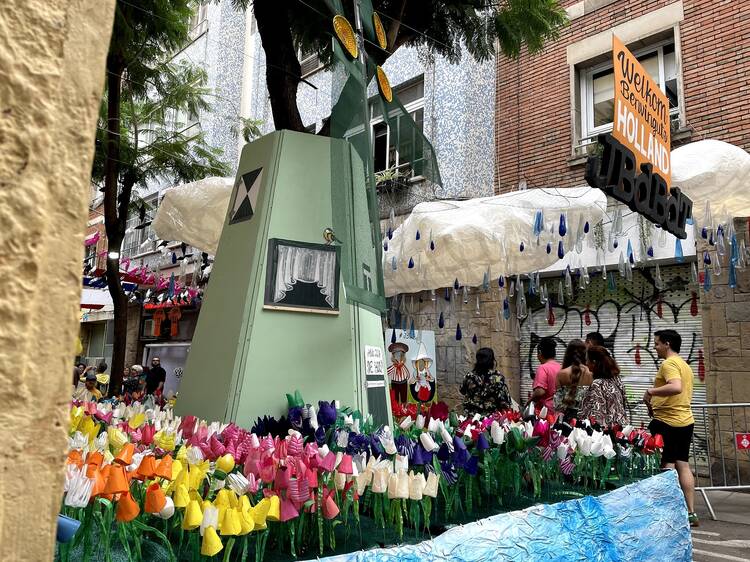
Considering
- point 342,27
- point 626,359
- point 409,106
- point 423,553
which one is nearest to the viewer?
point 423,553

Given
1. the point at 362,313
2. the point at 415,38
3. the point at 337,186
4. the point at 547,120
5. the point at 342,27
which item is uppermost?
the point at 547,120

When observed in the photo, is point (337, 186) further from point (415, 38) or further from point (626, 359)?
point (626, 359)

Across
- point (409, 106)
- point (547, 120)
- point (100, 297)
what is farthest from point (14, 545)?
point (100, 297)

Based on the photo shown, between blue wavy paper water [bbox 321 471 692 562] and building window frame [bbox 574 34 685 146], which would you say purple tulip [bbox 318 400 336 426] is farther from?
building window frame [bbox 574 34 685 146]

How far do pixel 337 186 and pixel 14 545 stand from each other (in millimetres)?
3167

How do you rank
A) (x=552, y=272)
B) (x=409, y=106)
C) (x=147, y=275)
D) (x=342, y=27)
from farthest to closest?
(x=147, y=275)
(x=409, y=106)
(x=552, y=272)
(x=342, y=27)

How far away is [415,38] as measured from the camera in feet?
19.4

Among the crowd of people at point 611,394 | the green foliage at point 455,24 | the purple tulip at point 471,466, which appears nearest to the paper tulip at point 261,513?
the purple tulip at point 471,466

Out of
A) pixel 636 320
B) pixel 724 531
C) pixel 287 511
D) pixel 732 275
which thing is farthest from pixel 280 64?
pixel 636 320

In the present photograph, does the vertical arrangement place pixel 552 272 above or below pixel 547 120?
below

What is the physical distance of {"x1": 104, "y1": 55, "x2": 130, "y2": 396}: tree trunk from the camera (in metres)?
7.77

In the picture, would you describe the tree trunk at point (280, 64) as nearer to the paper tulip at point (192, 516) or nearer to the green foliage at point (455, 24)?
the green foliage at point (455, 24)

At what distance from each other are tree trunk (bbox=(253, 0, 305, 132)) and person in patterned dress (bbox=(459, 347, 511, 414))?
2685 millimetres

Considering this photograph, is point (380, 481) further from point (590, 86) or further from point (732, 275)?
point (590, 86)
